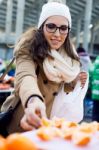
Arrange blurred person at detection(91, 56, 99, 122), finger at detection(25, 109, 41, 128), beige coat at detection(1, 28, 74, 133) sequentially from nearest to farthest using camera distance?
1. finger at detection(25, 109, 41, 128)
2. beige coat at detection(1, 28, 74, 133)
3. blurred person at detection(91, 56, 99, 122)

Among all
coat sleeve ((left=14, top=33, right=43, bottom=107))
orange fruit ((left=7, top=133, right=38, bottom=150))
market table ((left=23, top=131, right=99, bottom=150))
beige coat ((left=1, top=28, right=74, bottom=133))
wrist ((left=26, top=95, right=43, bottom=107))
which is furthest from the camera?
beige coat ((left=1, top=28, right=74, bottom=133))

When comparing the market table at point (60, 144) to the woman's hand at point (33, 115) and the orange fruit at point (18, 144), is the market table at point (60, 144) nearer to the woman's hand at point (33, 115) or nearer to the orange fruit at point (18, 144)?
the orange fruit at point (18, 144)

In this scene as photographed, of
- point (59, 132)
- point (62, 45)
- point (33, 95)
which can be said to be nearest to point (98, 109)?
point (62, 45)

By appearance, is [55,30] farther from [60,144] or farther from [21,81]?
[60,144]

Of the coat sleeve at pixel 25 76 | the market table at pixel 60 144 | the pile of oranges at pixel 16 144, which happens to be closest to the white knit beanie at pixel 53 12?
the coat sleeve at pixel 25 76

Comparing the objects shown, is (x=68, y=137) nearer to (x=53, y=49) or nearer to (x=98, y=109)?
(x=53, y=49)

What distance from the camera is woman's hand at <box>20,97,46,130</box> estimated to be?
1521 mm

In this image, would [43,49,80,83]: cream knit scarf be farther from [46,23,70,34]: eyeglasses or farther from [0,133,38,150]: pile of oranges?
[0,133,38,150]: pile of oranges

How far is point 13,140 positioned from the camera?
3.32 feet

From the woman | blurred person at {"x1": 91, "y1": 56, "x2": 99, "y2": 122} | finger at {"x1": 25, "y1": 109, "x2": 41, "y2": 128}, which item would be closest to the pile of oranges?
finger at {"x1": 25, "y1": 109, "x2": 41, "y2": 128}

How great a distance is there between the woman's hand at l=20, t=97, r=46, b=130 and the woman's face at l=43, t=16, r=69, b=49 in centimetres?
50

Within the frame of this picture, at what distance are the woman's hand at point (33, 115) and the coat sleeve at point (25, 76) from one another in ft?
0.51

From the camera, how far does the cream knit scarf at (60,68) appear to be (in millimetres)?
2064

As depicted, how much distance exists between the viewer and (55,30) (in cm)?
204
